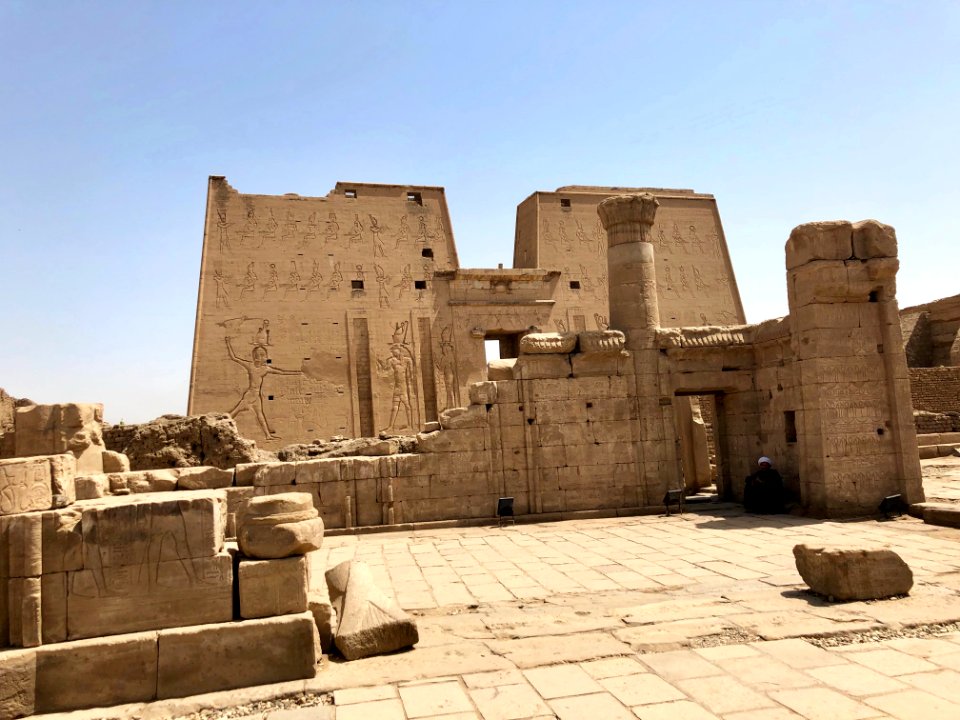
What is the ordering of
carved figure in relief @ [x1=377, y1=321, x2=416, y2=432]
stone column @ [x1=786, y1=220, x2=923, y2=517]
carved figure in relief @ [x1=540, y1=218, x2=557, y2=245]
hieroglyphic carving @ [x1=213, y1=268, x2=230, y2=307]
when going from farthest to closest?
carved figure in relief @ [x1=540, y1=218, x2=557, y2=245], carved figure in relief @ [x1=377, y1=321, x2=416, y2=432], hieroglyphic carving @ [x1=213, y1=268, x2=230, y2=307], stone column @ [x1=786, y1=220, x2=923, y2=517]

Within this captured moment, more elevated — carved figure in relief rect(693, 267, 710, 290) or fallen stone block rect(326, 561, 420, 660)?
carved figure in relief rect(693, 267, 710, 290)

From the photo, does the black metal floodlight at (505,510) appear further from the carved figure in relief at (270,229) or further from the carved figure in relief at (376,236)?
the carved figure in relief at (270,229)

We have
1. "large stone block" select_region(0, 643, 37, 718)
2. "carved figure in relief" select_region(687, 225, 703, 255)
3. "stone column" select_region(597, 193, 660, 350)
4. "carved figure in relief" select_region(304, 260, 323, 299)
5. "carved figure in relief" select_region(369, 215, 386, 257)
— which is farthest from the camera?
"carved figure in relief" select_region(687, 225, 703, 255)

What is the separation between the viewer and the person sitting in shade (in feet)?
33.5

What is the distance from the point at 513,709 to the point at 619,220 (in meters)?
9.21

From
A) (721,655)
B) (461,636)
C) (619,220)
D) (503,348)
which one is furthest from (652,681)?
(503,348)

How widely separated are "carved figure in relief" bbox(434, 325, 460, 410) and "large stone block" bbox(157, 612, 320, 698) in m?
14.2

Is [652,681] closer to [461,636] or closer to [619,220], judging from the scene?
[461,636]

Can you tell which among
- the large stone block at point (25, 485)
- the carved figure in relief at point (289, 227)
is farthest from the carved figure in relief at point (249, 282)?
the large stone block at point (25, 485)

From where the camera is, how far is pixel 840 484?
9414 mm

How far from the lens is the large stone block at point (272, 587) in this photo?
451 centimetres

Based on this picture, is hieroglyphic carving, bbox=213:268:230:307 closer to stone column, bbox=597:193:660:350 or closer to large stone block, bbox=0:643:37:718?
stone column, bbox=597:193:660:350

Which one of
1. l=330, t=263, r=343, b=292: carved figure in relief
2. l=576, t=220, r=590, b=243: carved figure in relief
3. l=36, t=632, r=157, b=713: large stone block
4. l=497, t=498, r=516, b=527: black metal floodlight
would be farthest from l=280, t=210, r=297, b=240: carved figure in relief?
l=36, t=632, r=157, b=713: large stone block

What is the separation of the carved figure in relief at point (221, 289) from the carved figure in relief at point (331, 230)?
2.90m
